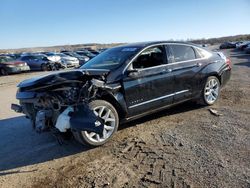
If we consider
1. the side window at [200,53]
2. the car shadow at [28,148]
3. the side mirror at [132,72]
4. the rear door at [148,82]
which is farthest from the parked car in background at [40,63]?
the side mirror at [132,72]

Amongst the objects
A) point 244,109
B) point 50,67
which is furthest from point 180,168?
point 50,67

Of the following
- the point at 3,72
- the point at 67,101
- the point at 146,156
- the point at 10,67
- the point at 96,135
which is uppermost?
the point at 67,101

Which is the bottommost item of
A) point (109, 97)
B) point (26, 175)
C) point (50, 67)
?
point (50, 67)

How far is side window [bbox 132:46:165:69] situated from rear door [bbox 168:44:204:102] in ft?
0.88

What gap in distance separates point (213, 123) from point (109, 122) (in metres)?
2.14

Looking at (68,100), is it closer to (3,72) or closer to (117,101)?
(117,101)

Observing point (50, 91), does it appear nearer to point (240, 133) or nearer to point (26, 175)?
point (26, 175)

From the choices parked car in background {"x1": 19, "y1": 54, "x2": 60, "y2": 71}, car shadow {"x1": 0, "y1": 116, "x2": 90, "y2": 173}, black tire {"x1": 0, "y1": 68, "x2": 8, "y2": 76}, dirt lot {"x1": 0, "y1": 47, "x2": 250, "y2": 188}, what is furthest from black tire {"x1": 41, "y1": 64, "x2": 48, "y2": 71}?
car shadow {"x1": 0, "y1": 116, "x2": 90, "y2": 173}

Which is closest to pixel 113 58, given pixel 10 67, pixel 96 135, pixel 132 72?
pixel 132 72

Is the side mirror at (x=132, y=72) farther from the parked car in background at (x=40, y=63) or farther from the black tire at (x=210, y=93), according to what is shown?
the parked car in background at (x=40, y=63)

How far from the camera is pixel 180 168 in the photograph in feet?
12.2

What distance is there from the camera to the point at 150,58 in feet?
18.8

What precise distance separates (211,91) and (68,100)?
3.92 meters

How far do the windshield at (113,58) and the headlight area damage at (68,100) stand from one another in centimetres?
69
